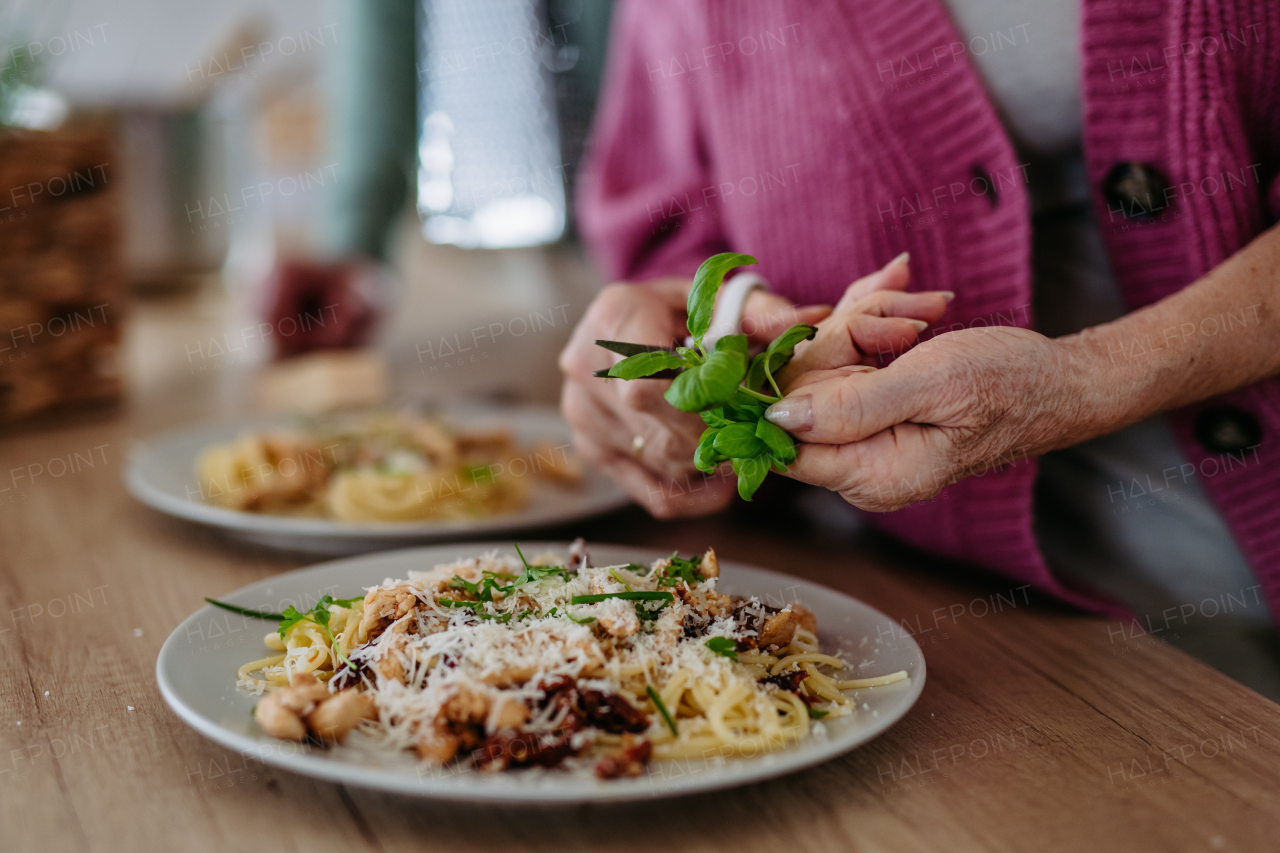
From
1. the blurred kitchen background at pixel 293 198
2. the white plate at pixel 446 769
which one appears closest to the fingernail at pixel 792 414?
the white plate at pixel 446 769

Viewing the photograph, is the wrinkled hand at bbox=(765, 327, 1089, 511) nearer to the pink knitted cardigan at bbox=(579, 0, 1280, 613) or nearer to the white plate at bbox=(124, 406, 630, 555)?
the pink knitted cardigan at bbox=(579, 0, 1280, 613)

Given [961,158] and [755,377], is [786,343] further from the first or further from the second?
[961,158]

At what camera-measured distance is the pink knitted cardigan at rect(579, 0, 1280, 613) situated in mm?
997

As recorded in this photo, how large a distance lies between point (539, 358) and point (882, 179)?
5.19ft

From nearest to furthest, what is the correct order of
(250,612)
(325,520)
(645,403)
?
(250,612), (645,403), (325,520)

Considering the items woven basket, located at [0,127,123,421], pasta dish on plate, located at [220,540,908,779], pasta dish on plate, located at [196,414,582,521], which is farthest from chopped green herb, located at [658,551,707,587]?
woven basket, located at [0,127,123,421]

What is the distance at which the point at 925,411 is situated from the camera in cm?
75

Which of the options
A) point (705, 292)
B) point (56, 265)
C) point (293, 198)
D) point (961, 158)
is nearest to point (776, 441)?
point (705, 292)

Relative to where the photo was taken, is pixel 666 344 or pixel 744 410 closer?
pixel 744 410

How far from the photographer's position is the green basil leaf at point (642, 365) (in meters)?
0.74

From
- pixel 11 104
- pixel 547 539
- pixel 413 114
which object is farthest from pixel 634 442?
pixel 413 114

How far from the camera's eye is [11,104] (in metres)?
1.76

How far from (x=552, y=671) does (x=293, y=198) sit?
5.15 m

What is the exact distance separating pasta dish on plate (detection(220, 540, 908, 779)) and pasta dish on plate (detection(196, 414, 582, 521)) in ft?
1.66
